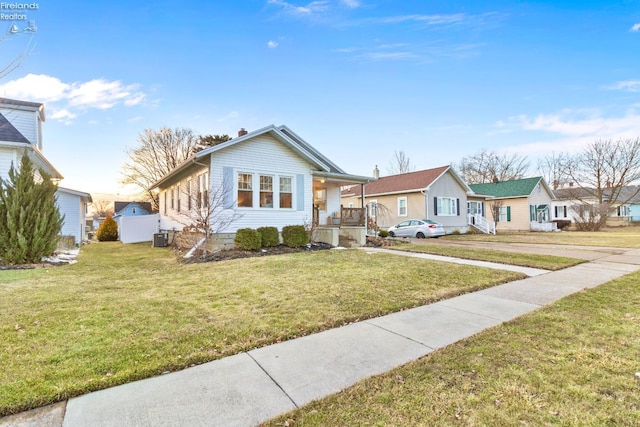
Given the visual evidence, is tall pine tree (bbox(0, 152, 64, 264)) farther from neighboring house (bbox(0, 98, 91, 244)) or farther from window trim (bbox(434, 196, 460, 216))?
window trim (bbox(434, 196, 460, 216))

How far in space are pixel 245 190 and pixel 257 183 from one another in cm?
59

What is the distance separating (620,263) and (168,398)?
41.4 feet

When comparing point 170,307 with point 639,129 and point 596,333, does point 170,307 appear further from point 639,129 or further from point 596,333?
point 639,129

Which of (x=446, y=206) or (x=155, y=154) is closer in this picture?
(x=446, y=206)

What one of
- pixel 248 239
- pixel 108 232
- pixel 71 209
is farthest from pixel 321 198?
pixel 108 232

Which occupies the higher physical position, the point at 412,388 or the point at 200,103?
the point at 200,103

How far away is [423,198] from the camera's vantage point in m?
23.2

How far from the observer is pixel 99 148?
17484 millimetres

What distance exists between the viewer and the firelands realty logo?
4879 millimetres

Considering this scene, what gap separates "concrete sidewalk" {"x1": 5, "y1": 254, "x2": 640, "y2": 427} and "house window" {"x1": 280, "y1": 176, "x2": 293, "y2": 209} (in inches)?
374

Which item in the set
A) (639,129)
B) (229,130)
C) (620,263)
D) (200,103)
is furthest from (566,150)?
(200,103)

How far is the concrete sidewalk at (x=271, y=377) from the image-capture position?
2260 mm

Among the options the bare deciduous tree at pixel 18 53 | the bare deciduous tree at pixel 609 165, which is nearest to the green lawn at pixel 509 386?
the bare deciduous tree at pixel 18 53

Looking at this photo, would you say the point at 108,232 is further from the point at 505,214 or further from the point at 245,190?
the point at 505,214
